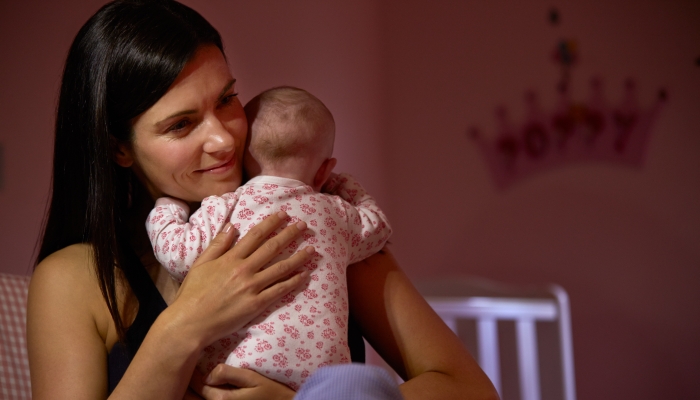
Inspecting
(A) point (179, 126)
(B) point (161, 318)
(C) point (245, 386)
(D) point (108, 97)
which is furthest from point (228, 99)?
(C) point (245, 386)

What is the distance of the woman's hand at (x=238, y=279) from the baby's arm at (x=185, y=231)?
0.06ft

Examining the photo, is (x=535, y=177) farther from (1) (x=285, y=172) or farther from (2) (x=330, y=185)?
(1) (x=285, y=172)

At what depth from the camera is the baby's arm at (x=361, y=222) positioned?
1.21m

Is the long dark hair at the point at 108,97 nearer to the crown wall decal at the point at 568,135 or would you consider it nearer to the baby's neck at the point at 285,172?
the baby's neck at the point at 285,172

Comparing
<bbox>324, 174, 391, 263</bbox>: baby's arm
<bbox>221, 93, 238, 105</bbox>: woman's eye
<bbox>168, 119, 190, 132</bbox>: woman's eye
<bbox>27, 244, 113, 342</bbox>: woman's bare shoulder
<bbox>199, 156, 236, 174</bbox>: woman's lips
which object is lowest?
<bbox>27, 244, 113, 342</bbox>: woman's bare shoulder

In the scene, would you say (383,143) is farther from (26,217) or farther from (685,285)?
(26,217)

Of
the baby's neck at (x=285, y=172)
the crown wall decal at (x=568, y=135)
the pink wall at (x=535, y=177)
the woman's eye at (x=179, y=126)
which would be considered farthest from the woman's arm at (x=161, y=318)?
the crown wall decal at (x=568, y=135)

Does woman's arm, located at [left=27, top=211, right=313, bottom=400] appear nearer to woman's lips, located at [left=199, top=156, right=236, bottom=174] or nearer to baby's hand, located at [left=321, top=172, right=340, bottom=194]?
woman's lips, located at [left=199, top=156, right=236, bottom=174]

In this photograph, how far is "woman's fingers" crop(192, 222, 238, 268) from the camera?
109 cm

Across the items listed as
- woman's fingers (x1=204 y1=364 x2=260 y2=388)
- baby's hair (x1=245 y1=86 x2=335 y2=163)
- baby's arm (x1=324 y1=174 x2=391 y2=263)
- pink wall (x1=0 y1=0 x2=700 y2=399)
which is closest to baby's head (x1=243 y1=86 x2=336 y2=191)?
baby's hair (x1=245 y1=86 x2=335 y2=163)

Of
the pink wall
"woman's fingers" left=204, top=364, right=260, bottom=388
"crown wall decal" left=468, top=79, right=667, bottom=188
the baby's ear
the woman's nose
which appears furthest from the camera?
"crown wall decal" left=468, top=79, right=667, bottom=188

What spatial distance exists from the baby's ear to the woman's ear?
36 cm

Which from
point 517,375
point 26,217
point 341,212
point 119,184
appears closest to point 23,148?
point 26,217

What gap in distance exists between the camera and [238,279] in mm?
1064
